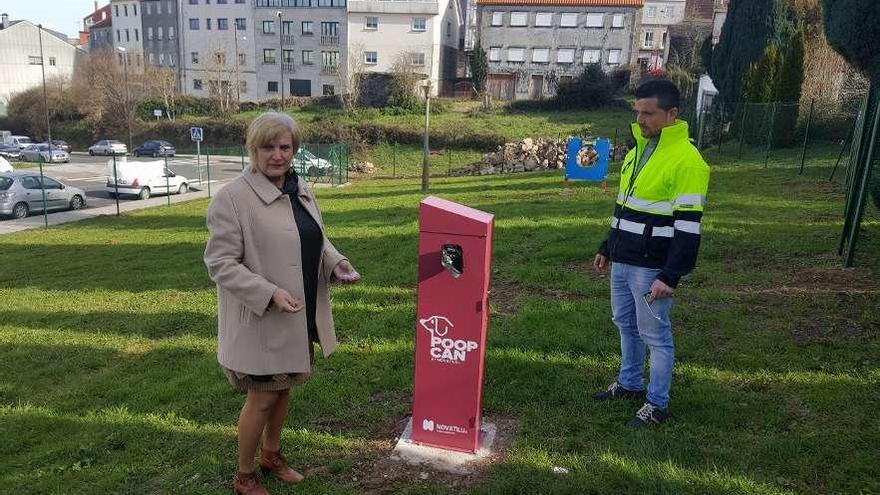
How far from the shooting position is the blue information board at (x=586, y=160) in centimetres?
1564

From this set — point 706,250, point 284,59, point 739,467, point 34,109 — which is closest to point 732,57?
point 706,250

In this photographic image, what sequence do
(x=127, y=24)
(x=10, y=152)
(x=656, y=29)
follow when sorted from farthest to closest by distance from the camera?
(x=127, y=24) < (x=656, y=29) < (x=10, y=152)

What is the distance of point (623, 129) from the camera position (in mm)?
34562

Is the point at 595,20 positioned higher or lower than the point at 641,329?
higher

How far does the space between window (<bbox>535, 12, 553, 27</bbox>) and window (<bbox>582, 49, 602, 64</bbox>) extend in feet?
12.9

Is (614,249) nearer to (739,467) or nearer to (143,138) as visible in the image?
(739,467)

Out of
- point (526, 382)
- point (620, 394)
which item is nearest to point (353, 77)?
point (526, 382)

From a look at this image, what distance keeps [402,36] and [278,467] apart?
53.4m

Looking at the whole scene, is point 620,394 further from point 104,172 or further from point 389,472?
point 104,172

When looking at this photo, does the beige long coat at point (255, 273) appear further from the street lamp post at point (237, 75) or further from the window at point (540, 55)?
the street lamp post at point (237, 75)

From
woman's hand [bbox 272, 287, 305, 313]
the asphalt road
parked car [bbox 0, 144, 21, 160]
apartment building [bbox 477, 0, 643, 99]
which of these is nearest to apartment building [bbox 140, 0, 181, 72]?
parked car [bbox 0, 144, 21, 160]

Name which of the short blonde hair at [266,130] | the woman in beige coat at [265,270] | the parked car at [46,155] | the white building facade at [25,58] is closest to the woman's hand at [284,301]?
the woman in beige coat at [265,270]

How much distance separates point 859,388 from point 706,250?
406 cm

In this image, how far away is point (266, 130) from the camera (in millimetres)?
2744
